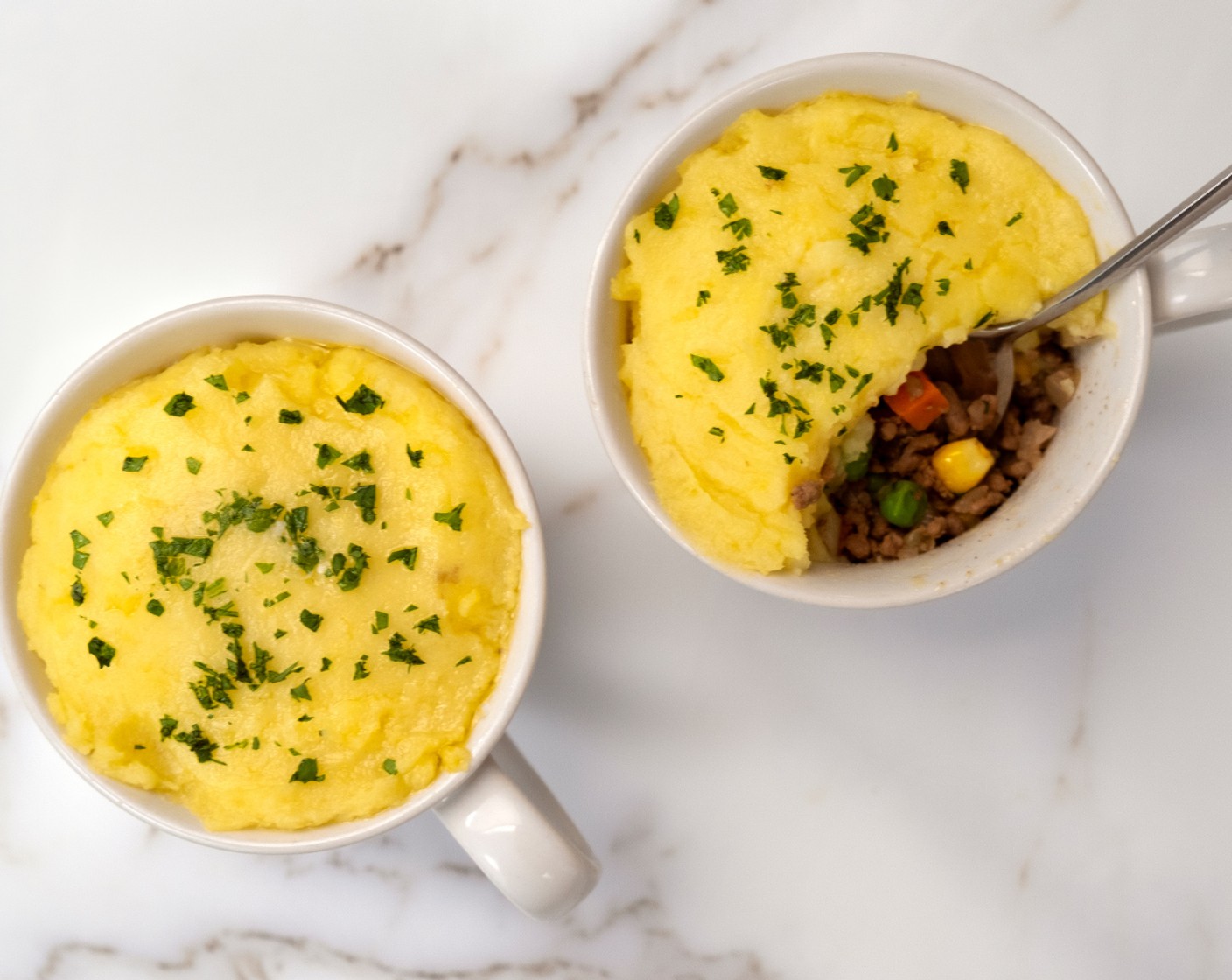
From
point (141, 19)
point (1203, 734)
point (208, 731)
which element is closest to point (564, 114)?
point (141, 19)

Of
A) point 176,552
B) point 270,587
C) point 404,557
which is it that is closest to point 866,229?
point 404,557

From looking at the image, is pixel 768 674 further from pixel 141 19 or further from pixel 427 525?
pixel 141 19

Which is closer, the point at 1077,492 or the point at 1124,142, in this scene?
the point at 1077,492

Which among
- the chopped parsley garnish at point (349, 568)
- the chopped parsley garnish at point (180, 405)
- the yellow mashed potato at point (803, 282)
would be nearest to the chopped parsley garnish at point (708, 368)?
the yellow mashed potato at point (803, 282)

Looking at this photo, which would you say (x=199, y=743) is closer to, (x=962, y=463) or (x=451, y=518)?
(x=451, y=518)

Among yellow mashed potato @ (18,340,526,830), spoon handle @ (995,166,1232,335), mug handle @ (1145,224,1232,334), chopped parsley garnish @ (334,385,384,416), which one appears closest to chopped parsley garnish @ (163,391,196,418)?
yellow mashed potato @ (18,340,526,830)

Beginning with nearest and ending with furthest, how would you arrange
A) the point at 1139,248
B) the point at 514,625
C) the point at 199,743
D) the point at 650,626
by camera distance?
the point at 1139,248 < the point at 199,743 < the point at 514,625 < the point at 650,626

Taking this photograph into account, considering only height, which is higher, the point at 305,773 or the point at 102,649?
the point at 102,649
